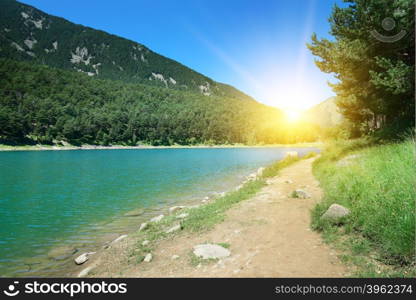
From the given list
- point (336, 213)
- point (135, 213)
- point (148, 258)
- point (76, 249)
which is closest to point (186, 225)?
point (148, 258)

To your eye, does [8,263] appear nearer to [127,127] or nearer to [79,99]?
[127,127]

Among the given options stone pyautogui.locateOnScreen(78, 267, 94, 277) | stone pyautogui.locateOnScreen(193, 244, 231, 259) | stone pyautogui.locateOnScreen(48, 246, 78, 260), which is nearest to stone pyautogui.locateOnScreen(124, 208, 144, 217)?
stone pyautogui.locateOnScreen(48, 246, 78, 260)

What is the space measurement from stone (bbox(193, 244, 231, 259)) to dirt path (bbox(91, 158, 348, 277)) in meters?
0.25

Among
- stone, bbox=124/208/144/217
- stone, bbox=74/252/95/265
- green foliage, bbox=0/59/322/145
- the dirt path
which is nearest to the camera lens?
the dirt path

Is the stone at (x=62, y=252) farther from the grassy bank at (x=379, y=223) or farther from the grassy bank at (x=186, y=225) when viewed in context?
the grassy bank at (x=379, y=223)

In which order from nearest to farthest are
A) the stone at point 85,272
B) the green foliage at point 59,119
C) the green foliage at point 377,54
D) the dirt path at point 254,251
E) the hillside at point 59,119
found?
the dirt path at point 254,251
the stone at point 85,272
the green foliage at point 377,54
the hillside at point 59,119
the green foliage at point 59,119

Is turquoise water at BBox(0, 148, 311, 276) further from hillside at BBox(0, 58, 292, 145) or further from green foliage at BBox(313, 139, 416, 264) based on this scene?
hillside at BBox(0, 58, 292, 145)

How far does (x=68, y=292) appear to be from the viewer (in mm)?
4938

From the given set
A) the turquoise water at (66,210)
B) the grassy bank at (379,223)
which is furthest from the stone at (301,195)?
the turquoise water at (66,210)

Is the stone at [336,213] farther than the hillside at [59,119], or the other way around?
the hillside at [59,119]

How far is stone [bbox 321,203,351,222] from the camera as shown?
849 centimetres

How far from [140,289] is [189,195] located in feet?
60.3

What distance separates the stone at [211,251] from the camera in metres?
7.73

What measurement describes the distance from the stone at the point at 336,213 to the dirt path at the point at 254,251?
0.76 m
